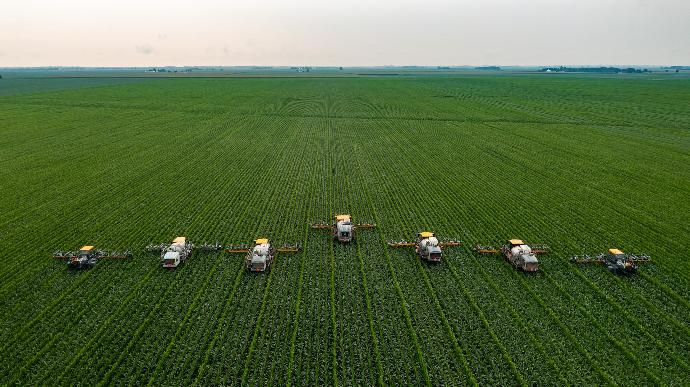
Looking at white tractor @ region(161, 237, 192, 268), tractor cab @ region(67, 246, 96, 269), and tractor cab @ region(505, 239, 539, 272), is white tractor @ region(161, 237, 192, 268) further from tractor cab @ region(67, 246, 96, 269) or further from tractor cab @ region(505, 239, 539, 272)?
tractor cab @ region(505, 239, 539, 272)

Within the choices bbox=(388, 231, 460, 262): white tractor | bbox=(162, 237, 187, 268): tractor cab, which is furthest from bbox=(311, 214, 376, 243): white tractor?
bbox=(162, 237, 187, 268): tractor cab

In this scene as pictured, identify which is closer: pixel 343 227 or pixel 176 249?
pixel 176 249

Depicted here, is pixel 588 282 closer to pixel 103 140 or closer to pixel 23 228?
pixel 23 228

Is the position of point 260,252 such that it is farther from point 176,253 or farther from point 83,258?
point 83,258

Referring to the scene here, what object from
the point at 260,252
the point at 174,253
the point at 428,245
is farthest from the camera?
the point at 428,245

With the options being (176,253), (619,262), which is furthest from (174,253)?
(619,262)

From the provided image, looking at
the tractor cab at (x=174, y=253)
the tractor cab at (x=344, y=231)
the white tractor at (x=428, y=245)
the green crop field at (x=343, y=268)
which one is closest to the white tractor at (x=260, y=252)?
the green crop field at (x=343, y=268)

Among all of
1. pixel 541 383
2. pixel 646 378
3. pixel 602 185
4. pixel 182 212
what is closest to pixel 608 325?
pixel 646 378

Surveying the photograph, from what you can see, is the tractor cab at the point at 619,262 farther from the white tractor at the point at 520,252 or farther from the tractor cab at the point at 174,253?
the tractor cab at the point at 174,253

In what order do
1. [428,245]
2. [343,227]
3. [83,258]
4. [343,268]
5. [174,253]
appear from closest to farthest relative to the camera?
[83,258] < [174,253] < [343,268] < [428,245] < [343,227]
